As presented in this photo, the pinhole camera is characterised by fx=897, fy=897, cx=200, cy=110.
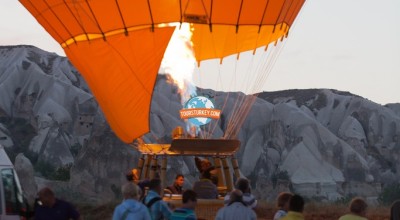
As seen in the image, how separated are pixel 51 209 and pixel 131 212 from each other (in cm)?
98

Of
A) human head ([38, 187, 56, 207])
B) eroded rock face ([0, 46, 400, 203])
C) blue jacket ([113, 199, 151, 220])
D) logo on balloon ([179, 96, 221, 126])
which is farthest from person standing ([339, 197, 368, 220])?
eroded rock face ([0, 46, 400, 203])

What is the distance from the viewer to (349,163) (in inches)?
2749

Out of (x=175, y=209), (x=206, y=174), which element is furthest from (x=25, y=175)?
(x=175, y=209)

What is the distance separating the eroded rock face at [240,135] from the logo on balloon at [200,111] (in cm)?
4038

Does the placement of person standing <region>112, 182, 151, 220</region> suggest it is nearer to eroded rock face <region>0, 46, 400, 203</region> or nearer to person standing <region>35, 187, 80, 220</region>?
person standing <region>35, 187, 80, 220</region>

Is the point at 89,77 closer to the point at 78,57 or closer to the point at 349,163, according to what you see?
the point at 78,57

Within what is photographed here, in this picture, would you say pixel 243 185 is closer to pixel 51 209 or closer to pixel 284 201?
pixel 284 201

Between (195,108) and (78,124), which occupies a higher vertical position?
(78,124)

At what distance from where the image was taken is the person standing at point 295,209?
883 centimetres

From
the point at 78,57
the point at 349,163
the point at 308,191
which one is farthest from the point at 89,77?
the point at 349,163

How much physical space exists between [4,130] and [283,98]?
26.5 m

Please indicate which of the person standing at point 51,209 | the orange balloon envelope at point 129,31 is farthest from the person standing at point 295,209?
the orange balloon envelope at point 129,31

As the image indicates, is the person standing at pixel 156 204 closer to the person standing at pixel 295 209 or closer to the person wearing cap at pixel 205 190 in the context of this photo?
the person standing at pixel 295 209

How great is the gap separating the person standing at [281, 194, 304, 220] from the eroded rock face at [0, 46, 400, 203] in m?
48.8
